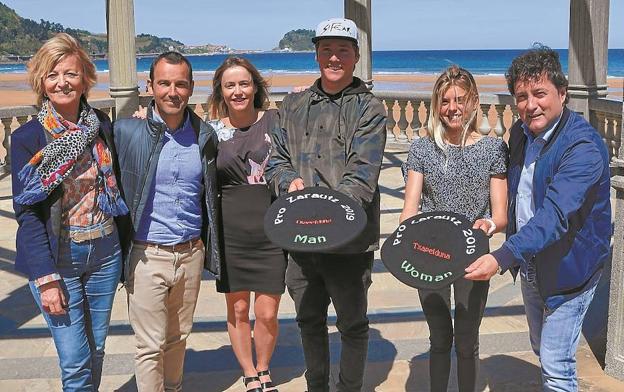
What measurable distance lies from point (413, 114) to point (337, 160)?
9.57 meters

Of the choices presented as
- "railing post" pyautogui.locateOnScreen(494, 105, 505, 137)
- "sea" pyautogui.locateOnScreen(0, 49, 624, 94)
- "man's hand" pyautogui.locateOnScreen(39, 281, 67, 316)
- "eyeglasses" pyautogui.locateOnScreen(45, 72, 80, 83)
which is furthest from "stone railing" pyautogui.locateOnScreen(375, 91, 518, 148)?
"sea" pyautogui.locateOnScreen(0, 49, 624, 94)

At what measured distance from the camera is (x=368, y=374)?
13.0ft

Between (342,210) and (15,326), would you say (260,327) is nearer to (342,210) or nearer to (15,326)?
(342,210)

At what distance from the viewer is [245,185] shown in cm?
346

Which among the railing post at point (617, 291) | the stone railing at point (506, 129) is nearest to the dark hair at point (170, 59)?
the stone railing at point (506, 129)

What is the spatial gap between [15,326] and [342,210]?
3015 mm

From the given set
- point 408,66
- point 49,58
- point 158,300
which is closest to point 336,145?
point 158,300

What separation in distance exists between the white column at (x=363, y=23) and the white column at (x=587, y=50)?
2.91 m

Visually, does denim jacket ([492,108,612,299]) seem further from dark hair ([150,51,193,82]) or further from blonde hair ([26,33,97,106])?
blonde hair ([26,33,97,106])

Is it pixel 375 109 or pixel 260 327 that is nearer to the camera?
pixel 375 109

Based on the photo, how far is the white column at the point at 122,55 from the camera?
30.6 feet

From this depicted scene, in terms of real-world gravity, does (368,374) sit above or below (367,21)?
below

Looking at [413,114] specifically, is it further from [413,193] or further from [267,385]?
[413,193]

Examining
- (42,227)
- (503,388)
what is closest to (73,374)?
(42,227)
